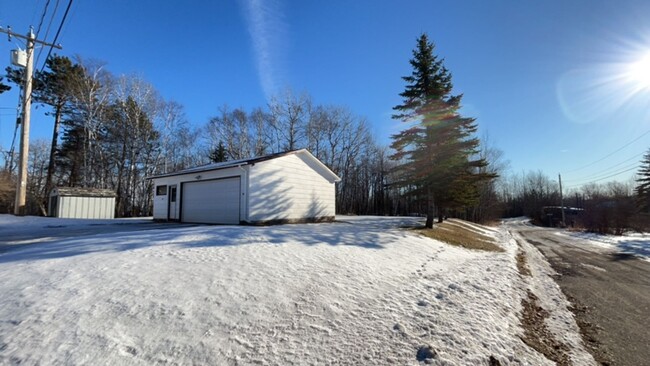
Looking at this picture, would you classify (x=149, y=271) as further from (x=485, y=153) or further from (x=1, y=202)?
(x=485, y=153)

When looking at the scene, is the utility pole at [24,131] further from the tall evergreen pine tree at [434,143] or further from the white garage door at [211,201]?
the tall evergreen pine tree at [434,143]

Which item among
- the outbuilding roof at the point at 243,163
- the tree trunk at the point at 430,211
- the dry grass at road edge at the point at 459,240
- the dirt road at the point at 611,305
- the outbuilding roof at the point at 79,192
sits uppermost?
the outbuilding roof at the point at 243,163

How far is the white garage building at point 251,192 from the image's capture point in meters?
13.2

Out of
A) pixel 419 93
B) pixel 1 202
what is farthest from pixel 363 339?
pixel 1 202

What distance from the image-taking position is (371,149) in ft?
139

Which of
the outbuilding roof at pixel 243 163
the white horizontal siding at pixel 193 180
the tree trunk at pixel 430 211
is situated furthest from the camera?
the tree trunk at pixel 430 211

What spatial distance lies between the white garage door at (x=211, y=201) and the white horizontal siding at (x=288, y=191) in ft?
3.12

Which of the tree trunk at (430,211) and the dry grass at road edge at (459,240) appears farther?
the tree trunk at (430,211)

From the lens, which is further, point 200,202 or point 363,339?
point 200,202

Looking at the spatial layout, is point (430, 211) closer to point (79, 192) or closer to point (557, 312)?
point (557, 312)

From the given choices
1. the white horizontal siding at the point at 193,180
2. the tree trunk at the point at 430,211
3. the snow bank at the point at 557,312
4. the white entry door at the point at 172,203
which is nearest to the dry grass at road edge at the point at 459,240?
the tree trunk at the point at 430,211

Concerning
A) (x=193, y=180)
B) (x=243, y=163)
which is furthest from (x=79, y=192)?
(x=243, y=163)

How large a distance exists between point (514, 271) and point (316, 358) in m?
7.44

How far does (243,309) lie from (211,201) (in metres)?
11.7
